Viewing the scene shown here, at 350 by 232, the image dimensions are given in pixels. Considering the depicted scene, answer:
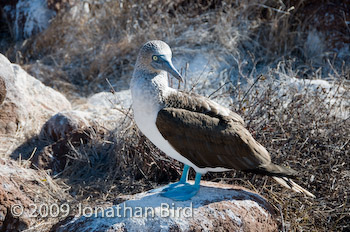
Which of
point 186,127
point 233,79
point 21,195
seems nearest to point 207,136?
point 186,127

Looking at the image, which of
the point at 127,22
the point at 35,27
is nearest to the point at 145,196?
the point at 127,22

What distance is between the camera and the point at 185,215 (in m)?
3.13

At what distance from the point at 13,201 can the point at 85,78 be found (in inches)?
143

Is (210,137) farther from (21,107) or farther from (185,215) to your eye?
(21,107)

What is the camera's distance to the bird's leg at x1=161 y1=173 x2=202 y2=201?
127 inches

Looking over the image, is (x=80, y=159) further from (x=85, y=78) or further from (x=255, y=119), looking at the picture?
(x=85, y=78)

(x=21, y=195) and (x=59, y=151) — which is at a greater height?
(x=21, y=195)

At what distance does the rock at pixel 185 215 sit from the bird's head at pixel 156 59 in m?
0.87

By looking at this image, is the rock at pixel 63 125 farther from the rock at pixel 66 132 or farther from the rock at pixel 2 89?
the rock at pixel 2 89

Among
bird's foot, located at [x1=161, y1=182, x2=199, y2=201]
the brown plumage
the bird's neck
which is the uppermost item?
the bird's neck

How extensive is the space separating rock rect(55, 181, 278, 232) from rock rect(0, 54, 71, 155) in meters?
2.08

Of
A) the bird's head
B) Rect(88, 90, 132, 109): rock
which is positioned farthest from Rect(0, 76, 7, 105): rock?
the bird's head

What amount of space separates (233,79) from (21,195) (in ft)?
11.7

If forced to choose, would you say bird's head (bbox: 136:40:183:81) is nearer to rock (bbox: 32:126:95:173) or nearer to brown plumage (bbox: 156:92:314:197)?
brown plumage (bbox: 156:92:314:197)
